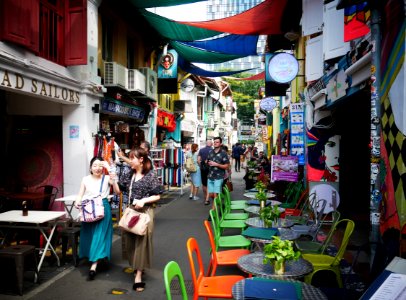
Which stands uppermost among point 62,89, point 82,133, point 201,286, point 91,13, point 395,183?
point 91,13

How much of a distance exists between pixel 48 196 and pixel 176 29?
601 centimetres

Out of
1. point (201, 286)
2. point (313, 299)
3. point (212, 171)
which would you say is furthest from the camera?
point (212, 171)

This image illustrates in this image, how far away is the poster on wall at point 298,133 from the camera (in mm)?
11547

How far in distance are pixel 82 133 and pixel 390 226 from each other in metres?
6.79

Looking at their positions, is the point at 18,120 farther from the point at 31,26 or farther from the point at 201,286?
the point at 201,286

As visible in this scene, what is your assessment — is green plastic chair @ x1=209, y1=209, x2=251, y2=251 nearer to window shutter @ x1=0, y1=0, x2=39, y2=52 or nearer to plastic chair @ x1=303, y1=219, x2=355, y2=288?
plastic chair @ x1=303, y1=219, x2=355, y2=288

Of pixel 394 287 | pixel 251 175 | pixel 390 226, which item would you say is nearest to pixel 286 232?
pixel 390 226

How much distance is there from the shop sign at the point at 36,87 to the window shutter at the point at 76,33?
0.71 metres

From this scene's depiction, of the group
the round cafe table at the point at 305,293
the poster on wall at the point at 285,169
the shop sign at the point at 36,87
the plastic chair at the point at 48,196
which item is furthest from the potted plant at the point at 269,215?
the poster on wall at the point at 285,169

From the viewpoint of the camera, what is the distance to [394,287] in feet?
7.38

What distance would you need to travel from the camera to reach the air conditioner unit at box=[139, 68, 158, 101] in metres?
12.9

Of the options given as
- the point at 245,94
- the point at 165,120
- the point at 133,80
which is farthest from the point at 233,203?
the point at 245,94

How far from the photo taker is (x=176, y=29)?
11.1 metres

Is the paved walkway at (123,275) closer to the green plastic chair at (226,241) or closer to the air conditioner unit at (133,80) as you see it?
the green plastic chair at (226,241)
